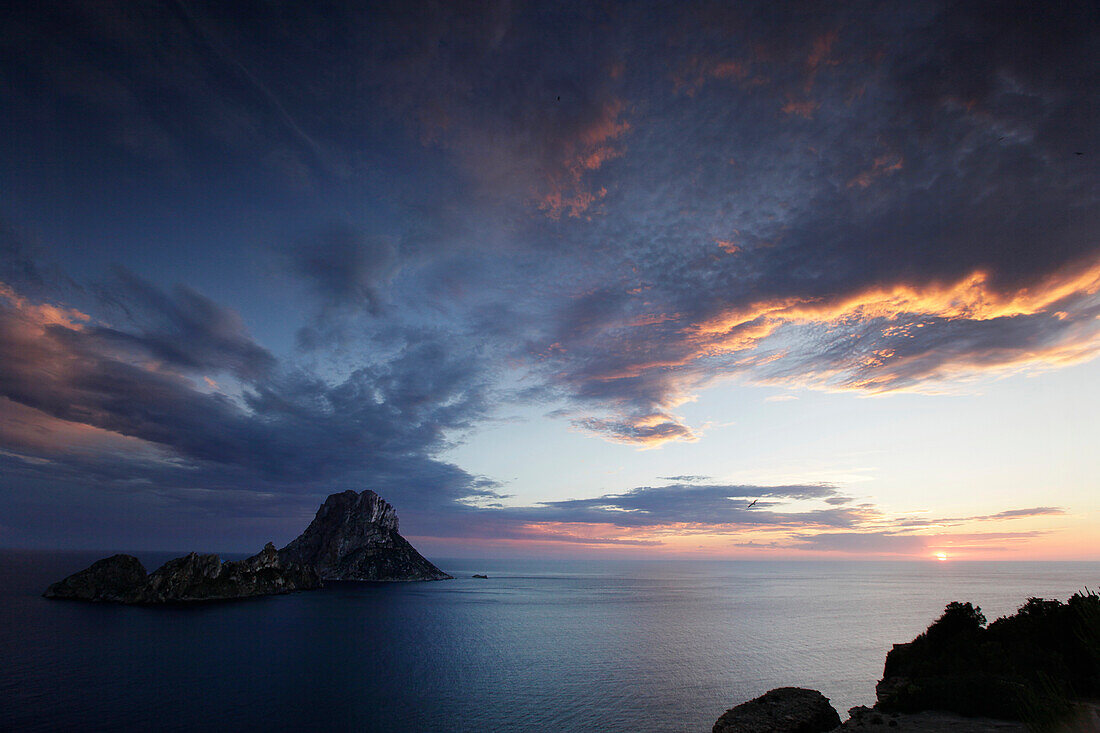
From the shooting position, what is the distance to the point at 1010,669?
41000mm

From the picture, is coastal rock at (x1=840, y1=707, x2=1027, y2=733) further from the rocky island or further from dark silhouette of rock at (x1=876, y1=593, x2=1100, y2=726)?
dark silhouette of rock at (x1=876, y1=593, x2=1100, y2=726)

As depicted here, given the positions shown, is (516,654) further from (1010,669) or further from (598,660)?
(1010,669)

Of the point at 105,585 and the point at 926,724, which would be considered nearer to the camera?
the point at 926,724

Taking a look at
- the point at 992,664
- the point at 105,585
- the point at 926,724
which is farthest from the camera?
the point at 105,585

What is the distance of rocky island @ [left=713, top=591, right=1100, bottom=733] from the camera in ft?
110

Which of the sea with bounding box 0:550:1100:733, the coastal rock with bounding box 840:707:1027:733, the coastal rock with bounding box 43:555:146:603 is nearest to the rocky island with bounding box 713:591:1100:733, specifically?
the coastal rock with bounding box 840:707:1027:733

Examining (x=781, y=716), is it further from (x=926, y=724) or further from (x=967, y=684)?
(x=967, y=684)

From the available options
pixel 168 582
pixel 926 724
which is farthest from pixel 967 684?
pixel 168 582

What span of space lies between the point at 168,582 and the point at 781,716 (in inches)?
7206

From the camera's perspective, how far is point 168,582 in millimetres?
145625

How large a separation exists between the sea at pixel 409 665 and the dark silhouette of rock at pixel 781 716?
1150 centimetres

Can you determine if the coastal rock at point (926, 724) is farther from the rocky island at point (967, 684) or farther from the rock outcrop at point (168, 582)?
the rock outcrop at point (168, 582)

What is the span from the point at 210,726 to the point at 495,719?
31.6 m

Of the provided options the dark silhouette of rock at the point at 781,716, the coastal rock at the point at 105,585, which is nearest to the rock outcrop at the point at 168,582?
the coastal rock at the point at 105,585
